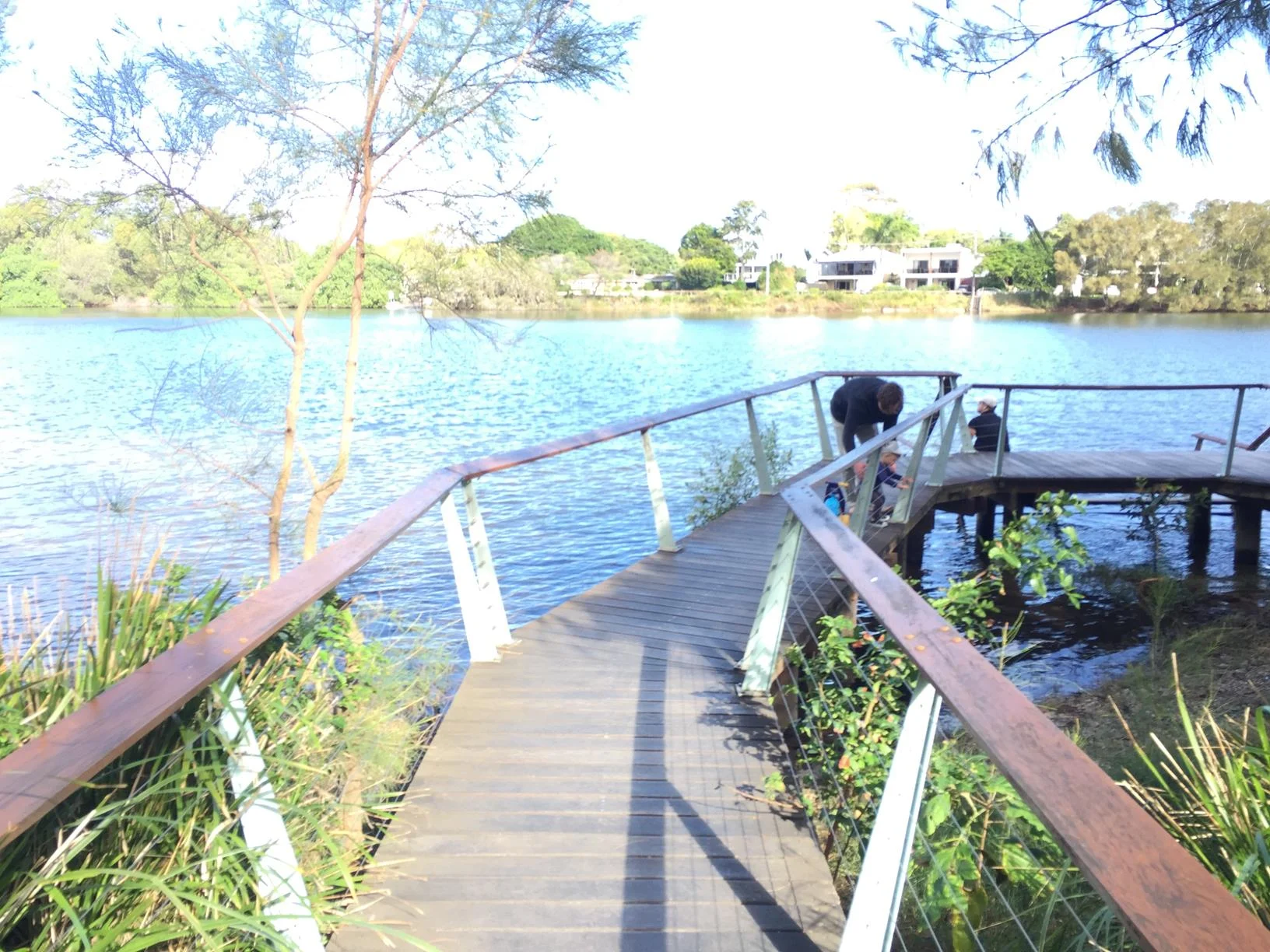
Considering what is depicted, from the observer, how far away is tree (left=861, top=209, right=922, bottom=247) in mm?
141875

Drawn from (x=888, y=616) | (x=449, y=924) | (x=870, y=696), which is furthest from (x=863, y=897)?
(x=870, y=696)

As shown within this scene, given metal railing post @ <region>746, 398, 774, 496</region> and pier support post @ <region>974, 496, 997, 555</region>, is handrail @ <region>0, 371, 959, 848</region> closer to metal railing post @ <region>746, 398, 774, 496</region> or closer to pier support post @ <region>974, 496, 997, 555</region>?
metal railing post @ <region>746, 398, 774, 496</region>

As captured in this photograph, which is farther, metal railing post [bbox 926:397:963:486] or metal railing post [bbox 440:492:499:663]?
metal railing post [bbox 926:397:963:486]

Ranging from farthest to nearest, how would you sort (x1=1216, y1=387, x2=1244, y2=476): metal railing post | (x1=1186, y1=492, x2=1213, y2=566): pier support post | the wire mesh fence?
1. (x1=1186, y1=492, x2=1213, y2=566): pier support post
2. (x1=1216, y1=387, x2=1244, y2=476): metal railing post
3. the wire mesh fence

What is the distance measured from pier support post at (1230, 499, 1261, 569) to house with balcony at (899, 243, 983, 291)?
336ft

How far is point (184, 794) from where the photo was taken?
89.0 inches

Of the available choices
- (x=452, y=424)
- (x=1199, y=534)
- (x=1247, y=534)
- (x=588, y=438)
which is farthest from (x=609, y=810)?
(x=452, y=424)

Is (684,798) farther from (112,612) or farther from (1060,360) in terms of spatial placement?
(1060,360)

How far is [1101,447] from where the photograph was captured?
73.2 ft

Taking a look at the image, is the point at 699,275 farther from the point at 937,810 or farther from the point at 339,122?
the point at 937,810

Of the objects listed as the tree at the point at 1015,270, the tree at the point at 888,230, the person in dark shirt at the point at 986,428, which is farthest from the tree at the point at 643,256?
the person in dark shirt at the point at 986,428

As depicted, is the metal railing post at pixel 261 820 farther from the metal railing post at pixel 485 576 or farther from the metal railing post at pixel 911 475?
the metal railing post at pixel 911 475

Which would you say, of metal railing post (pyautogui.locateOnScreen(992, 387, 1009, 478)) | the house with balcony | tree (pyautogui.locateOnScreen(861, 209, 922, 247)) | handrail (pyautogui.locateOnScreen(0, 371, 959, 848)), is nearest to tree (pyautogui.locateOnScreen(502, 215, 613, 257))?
metal railing post (pyautogui.locateOnScreen(992, 387, 1009, 478))

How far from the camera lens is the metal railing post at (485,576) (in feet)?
16.8
